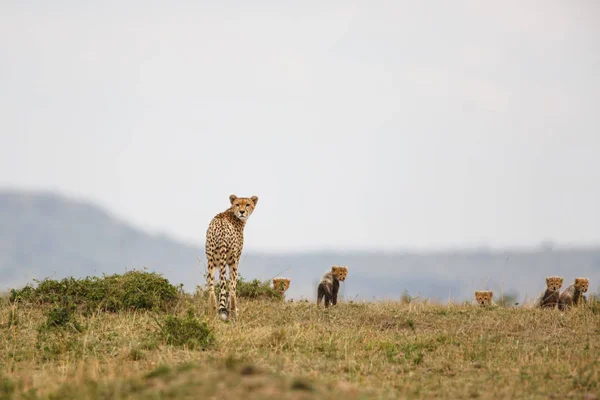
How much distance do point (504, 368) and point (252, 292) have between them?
6484 mm

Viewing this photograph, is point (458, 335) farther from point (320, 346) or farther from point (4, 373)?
point (4, 373)

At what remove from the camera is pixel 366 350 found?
34.7ft

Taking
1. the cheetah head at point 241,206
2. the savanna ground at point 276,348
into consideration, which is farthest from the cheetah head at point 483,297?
the cheetah head at point 241,206

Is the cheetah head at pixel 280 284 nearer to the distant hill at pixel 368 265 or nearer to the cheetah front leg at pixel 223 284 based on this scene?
the cheetah front leg at pixel 223 284

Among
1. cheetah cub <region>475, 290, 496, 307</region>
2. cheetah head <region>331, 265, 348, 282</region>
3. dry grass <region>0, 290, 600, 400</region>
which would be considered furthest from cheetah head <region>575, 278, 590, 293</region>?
cheetah head <region>331, 265, 348, 282</region>

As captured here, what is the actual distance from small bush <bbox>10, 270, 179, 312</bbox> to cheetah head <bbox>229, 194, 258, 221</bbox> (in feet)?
Result: 5.17

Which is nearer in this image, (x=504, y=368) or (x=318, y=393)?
(x=318, y=393)

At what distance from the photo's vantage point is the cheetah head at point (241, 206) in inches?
555

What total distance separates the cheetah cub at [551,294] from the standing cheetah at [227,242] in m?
5.30

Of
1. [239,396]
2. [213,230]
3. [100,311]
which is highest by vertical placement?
[213,230]

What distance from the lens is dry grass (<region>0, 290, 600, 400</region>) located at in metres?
7.34

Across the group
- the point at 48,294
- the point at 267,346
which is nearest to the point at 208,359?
the point at 267,346

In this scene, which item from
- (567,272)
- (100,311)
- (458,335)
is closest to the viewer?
(458,335)

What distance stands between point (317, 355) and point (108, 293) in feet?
15.7
